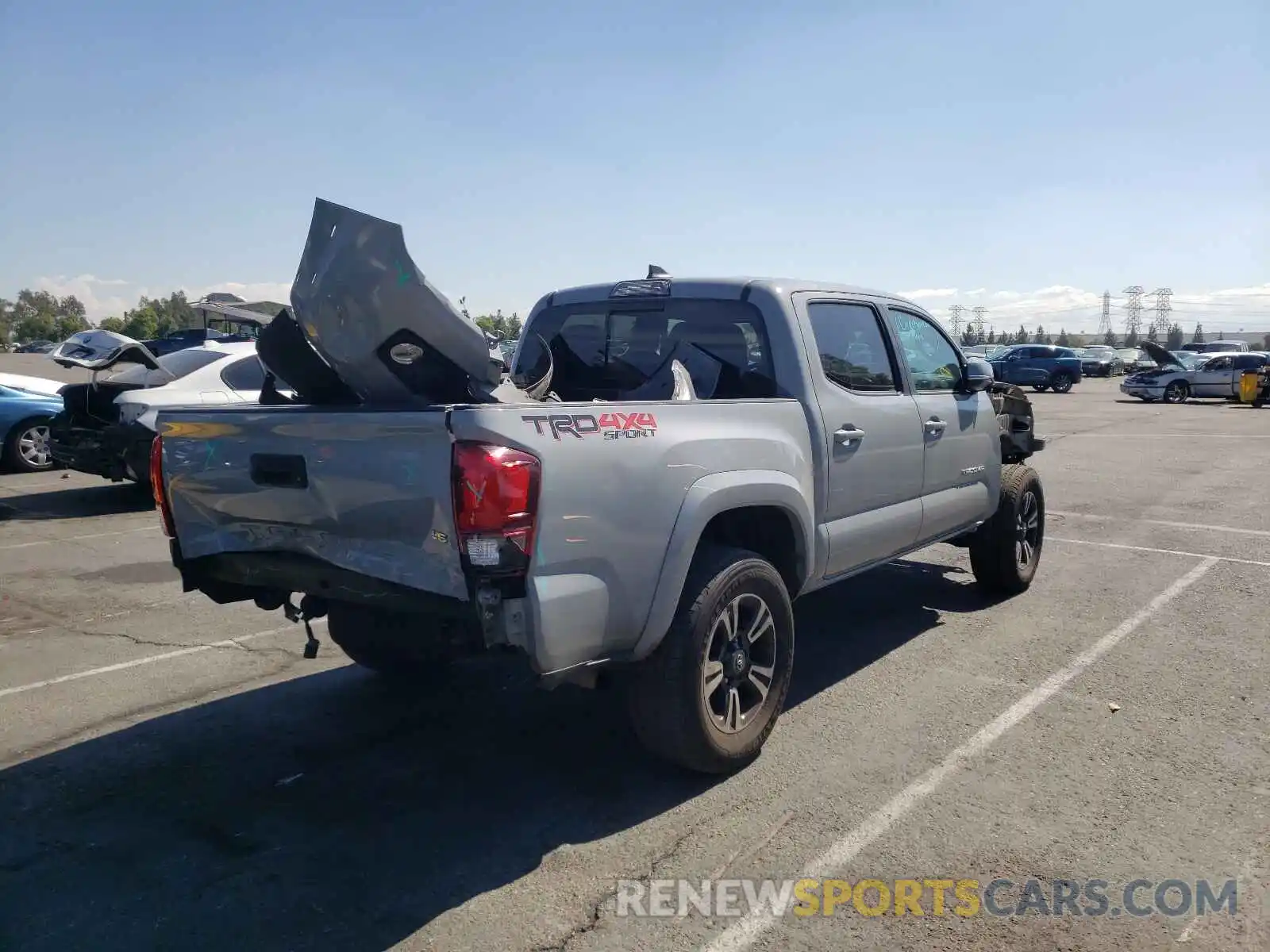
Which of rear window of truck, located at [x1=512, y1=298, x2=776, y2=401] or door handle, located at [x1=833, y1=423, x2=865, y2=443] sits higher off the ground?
rear window of truck, located at [x1=512, y1=298, x2=776, y2=401]

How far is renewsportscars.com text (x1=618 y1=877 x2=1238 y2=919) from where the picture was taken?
3070 mm

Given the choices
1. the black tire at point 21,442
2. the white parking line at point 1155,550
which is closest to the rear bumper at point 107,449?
the black tire at point 21,442

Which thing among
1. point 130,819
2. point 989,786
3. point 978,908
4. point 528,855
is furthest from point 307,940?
point 989,786

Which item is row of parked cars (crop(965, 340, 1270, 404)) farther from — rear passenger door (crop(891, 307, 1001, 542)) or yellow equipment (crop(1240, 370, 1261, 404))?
rear passenger door (crop(891, 307, 1001, 542))

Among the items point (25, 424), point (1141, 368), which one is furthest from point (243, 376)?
point (1141, 368)

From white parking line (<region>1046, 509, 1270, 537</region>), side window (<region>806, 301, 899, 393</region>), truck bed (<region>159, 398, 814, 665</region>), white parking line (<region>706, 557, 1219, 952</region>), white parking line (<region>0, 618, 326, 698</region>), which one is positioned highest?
side window (<region>806, 301, 899, 393</region>)

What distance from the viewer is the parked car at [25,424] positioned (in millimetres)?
12336

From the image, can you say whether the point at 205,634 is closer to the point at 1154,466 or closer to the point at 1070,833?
the point at 1070,833

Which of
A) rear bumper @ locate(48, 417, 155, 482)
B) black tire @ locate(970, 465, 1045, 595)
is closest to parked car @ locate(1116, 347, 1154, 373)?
black tire @ locate(970, 465, 1045, 595)

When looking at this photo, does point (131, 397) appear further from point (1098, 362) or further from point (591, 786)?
point (1098, 362)

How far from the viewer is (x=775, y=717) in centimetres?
422

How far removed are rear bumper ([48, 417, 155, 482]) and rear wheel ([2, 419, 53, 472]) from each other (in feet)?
7.89

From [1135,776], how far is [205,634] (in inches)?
202

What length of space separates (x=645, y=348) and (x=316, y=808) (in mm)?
2683
